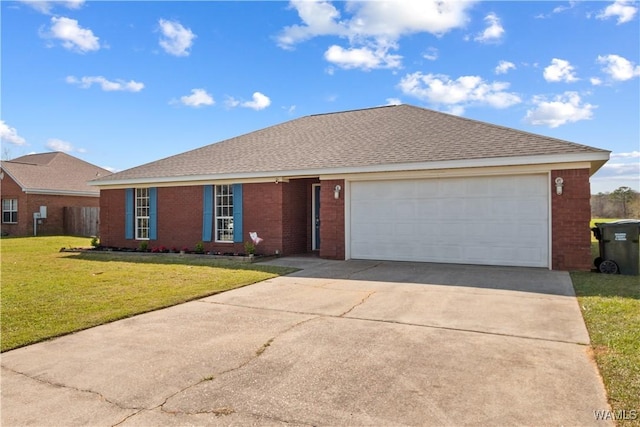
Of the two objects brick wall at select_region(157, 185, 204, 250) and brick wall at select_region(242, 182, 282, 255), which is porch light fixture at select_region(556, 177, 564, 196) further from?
brick wall at select_region(157, 185, 204, 250)

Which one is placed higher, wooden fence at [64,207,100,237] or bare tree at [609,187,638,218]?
bare tree at [609,187,638,218]

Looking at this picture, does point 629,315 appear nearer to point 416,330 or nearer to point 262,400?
point 416,330

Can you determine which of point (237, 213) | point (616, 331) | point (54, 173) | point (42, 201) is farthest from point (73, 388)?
point (54, 173)

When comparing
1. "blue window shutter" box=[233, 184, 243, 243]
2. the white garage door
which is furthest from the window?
the white garage door

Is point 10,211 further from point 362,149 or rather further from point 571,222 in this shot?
point 571,222

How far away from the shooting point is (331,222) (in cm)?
1233

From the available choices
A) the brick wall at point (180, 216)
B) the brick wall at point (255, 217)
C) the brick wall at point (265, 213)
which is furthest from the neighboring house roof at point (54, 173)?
the brick wall at point (265, 213)

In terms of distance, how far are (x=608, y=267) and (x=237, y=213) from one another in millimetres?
10527

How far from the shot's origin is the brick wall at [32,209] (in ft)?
80.4

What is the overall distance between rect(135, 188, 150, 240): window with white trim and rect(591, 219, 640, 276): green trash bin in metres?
14.8

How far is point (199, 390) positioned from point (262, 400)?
63 cm

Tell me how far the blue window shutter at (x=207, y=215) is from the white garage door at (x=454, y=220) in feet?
16.8

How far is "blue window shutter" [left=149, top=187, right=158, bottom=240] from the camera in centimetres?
1502

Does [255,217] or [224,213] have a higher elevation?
[224,213]
